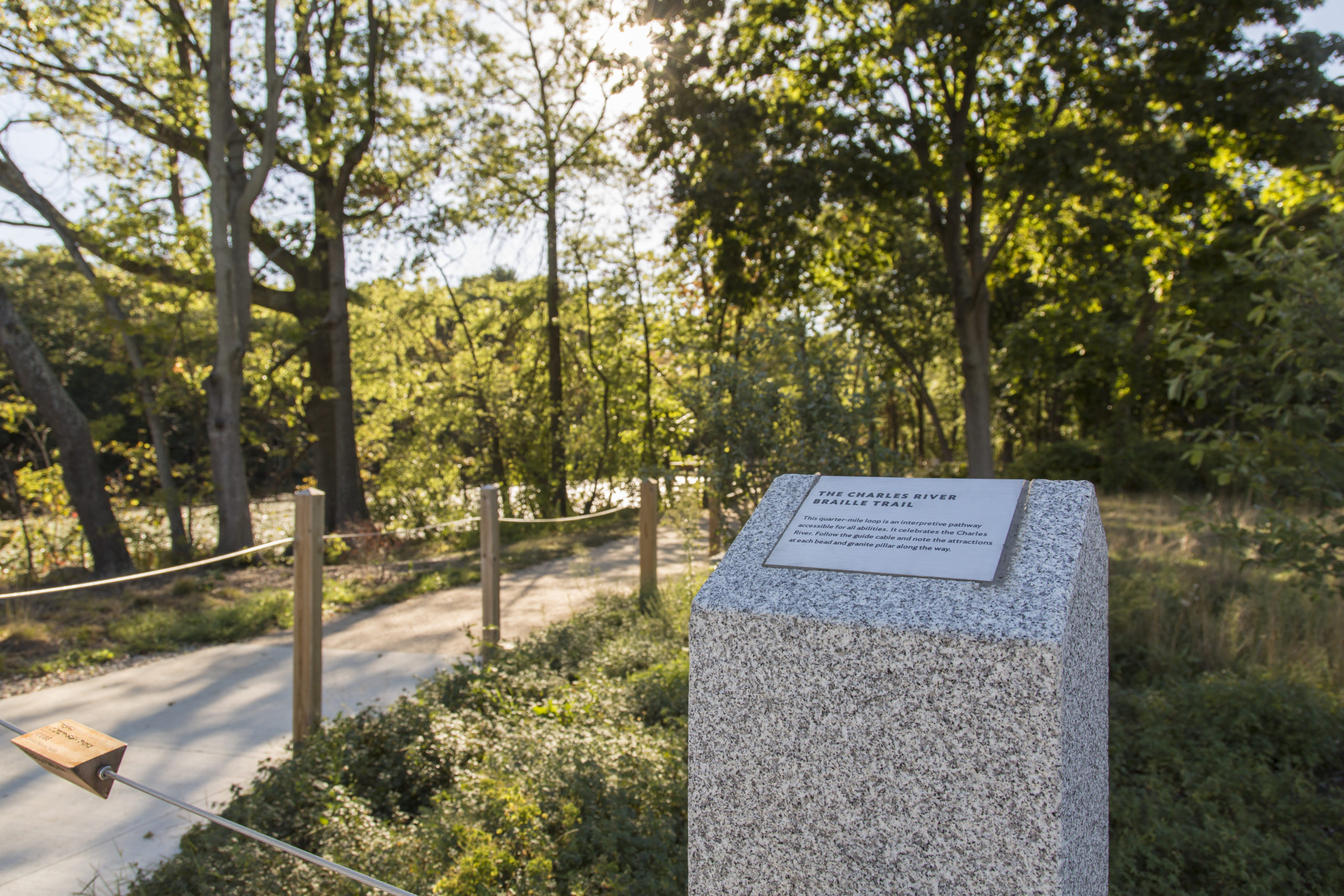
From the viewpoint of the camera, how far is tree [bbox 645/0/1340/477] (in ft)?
Answer: 33.6

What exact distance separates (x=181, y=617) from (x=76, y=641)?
2.82 ft

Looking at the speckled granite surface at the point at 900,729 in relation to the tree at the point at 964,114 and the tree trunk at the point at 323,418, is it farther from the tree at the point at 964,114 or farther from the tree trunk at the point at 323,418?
the tree trunk at the point at 323,418

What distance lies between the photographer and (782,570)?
2.14 metres

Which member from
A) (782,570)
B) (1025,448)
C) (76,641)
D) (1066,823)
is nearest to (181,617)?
(76,641)

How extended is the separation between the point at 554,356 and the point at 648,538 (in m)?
8.43

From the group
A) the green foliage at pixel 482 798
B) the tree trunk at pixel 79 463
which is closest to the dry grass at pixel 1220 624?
the green foliage at pixel 482 798

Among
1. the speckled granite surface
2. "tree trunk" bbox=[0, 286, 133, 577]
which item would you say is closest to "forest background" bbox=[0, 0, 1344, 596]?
"tree trunk" bbox=[0, 286, 133, 577]

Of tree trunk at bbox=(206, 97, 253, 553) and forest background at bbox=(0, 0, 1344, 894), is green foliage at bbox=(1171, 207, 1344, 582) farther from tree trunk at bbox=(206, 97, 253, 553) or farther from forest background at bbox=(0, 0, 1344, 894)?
tree trunk at bbox=(206, 97, 253, 553)

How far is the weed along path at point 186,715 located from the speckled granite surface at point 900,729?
2585mm

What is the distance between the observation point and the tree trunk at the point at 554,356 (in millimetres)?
Answer: 15531

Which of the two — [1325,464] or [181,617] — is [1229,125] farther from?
[181,617]

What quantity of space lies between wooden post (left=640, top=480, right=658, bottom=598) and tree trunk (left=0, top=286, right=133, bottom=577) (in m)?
6.23

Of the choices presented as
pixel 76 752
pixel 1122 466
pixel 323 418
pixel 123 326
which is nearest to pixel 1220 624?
pixel 76 752

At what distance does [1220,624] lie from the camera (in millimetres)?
5672
